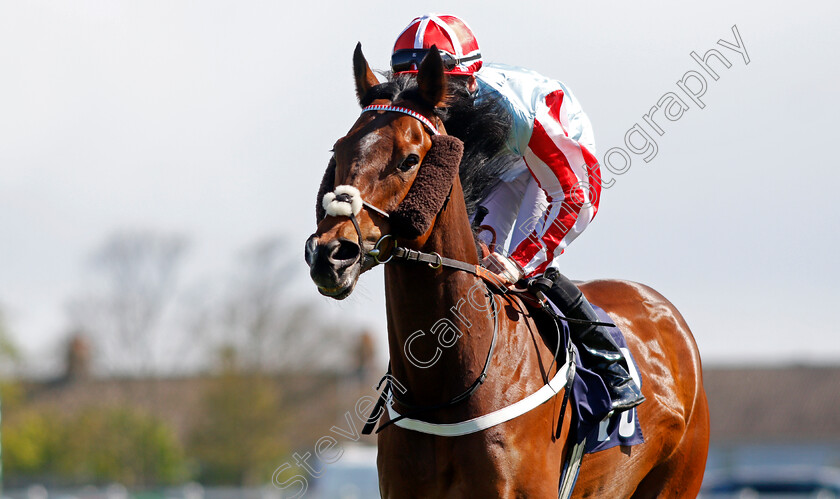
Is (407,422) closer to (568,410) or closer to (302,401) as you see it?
(568,410)

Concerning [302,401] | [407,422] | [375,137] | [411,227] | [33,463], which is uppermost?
[375,137]

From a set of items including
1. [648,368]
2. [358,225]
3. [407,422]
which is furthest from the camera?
[648,368]

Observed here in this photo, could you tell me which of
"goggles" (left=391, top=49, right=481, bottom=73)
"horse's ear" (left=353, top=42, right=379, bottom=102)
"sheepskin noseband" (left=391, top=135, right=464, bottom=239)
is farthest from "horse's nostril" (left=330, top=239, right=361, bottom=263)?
"goggles" (left=391, top=49, right=481, bottom=73)

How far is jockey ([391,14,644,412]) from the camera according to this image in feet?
14.3

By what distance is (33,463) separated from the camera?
39781 mm

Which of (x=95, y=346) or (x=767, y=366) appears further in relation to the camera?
(x=767, y=366)

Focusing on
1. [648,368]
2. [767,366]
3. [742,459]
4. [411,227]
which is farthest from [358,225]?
[767,366]

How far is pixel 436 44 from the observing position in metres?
4.31

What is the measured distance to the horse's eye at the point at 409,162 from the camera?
12.1ft

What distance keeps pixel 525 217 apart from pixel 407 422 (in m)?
1.30

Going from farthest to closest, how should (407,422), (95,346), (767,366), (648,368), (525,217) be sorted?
(767,366) < (95,346) < (648,368) < (525,217) < (407,422)

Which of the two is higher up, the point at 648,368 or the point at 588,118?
the point at 588,118

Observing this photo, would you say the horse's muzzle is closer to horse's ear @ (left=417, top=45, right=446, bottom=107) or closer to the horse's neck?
the horse's neck

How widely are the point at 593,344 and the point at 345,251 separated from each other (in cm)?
165
